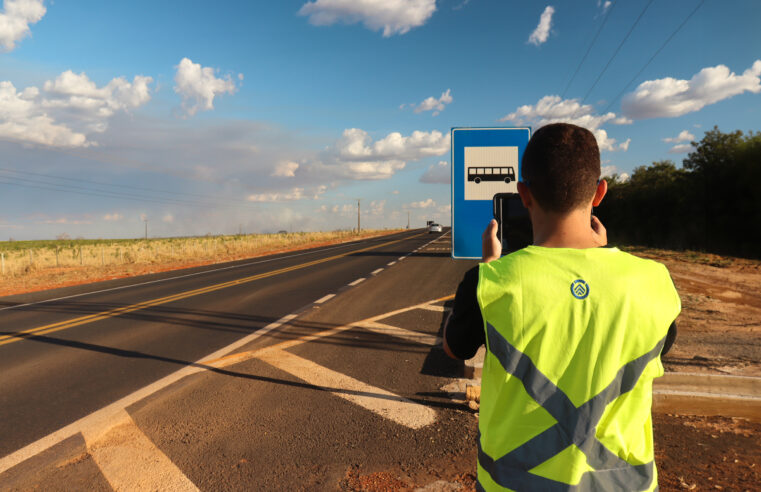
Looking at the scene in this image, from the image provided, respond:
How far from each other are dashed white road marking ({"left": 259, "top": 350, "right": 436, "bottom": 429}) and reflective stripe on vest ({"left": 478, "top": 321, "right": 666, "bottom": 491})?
2.94 metres

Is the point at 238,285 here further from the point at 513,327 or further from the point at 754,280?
the point at 754,280

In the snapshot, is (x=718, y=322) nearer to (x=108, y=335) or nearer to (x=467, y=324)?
(x=467, y=324)

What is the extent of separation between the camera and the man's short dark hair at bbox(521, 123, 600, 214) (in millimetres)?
1418

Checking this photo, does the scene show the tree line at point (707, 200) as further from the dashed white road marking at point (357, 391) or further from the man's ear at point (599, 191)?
the man's ear at point (599, 191)

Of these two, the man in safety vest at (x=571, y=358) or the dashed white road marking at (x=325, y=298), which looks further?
the dashed white road marking at (x=325, y=298)

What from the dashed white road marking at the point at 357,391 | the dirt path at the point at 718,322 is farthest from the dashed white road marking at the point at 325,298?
the dirt path at the point at 718,322

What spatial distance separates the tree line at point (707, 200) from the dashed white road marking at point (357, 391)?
2374 centimetres

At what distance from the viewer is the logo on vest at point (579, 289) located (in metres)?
1.25

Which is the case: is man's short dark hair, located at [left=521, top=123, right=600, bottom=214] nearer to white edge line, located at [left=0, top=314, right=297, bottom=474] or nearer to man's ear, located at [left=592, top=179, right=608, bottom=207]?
man's ear, located at [left=592, top=179, right=608, bottom=207]

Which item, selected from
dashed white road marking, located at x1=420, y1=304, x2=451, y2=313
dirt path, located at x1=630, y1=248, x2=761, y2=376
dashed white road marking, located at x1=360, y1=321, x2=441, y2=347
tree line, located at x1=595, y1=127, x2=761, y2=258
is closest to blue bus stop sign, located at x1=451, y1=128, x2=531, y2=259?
dashed white road marking, located at x1=360, y1=321, x2=441, y2=347

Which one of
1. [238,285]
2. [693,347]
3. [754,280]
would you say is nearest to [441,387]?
[693,347]

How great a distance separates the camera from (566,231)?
4.63 ft

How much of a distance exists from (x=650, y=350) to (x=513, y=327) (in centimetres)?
38

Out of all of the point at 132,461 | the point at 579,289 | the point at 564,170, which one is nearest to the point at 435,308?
the point at 132,461
